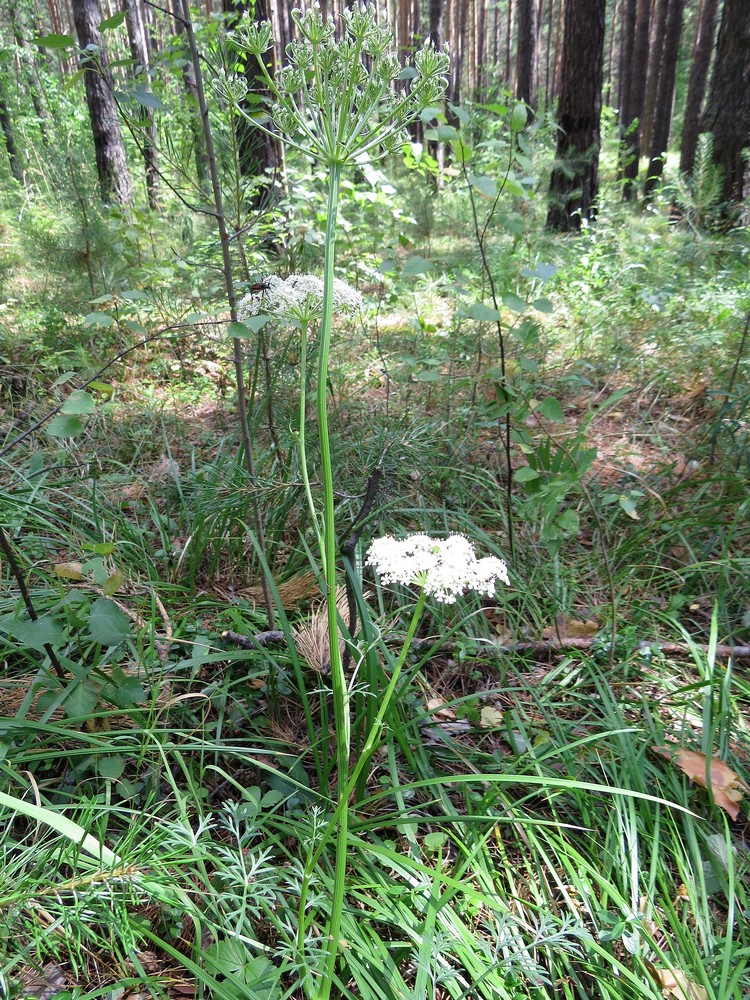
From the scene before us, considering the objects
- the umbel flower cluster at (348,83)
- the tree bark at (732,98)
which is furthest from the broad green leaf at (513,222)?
the tree bark at (732,98)

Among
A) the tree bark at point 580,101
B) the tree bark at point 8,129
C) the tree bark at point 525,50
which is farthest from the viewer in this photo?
the tree bark at point 525,50

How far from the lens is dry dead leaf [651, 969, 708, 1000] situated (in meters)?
1.11

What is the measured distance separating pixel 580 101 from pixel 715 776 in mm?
8196

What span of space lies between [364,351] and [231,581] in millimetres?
2462

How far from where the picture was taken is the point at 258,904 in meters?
1.21

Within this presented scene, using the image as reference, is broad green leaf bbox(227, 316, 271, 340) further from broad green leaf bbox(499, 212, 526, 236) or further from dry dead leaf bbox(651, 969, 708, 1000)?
dry dead leaf bbox(651, 969, 708, 1000)

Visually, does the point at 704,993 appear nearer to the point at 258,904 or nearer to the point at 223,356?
the point at 258,904

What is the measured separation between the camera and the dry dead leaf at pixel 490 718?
69.3 inches

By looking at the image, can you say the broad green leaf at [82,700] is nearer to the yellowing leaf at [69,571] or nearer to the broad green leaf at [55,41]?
the yellowing leaf at [69,571]

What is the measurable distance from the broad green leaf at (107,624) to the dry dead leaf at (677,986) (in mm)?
1374

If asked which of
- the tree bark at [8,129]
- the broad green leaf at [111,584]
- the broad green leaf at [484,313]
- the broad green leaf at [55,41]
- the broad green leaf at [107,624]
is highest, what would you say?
the tree bark at [8,129]

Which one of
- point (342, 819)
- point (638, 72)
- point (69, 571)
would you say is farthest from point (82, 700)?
point (638, 72)

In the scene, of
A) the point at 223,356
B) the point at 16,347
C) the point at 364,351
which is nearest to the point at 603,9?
the point at 364,351

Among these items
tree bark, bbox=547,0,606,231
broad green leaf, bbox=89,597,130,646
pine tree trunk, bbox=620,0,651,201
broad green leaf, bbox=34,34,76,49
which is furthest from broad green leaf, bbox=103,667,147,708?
pine tree trunk, bbox=620,0,651,201
